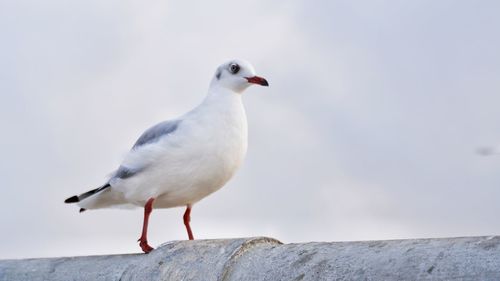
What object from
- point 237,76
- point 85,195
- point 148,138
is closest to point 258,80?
point 237,76

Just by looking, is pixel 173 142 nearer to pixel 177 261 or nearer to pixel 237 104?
pixel 237 104

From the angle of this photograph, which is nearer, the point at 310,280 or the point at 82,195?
the point at 310,280

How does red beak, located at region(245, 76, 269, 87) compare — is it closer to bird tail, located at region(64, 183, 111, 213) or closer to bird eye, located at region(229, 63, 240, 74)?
bird eye, located at region(229, 63, 240, 74)

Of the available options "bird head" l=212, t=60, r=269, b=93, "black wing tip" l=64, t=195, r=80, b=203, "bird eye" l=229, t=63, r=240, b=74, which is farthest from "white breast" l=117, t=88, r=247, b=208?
"black wing tip" l=64, t=195, r=80, b=203

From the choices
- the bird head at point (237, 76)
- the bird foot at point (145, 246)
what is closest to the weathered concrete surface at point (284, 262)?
the bird foot at point (145, 246)

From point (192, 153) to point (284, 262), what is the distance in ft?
6.13

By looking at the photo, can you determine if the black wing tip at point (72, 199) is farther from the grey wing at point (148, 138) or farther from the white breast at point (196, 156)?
the white breast at point (196, 156)

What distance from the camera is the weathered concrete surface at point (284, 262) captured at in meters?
4.32

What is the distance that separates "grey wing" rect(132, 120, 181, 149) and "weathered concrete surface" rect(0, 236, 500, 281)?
3.56ft

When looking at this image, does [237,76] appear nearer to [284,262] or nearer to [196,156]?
[196,156]

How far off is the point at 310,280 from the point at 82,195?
3.26 metres

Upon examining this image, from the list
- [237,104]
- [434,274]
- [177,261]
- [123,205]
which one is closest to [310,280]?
[434,274]

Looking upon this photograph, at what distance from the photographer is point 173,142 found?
6793mm

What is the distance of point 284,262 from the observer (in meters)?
5.13
